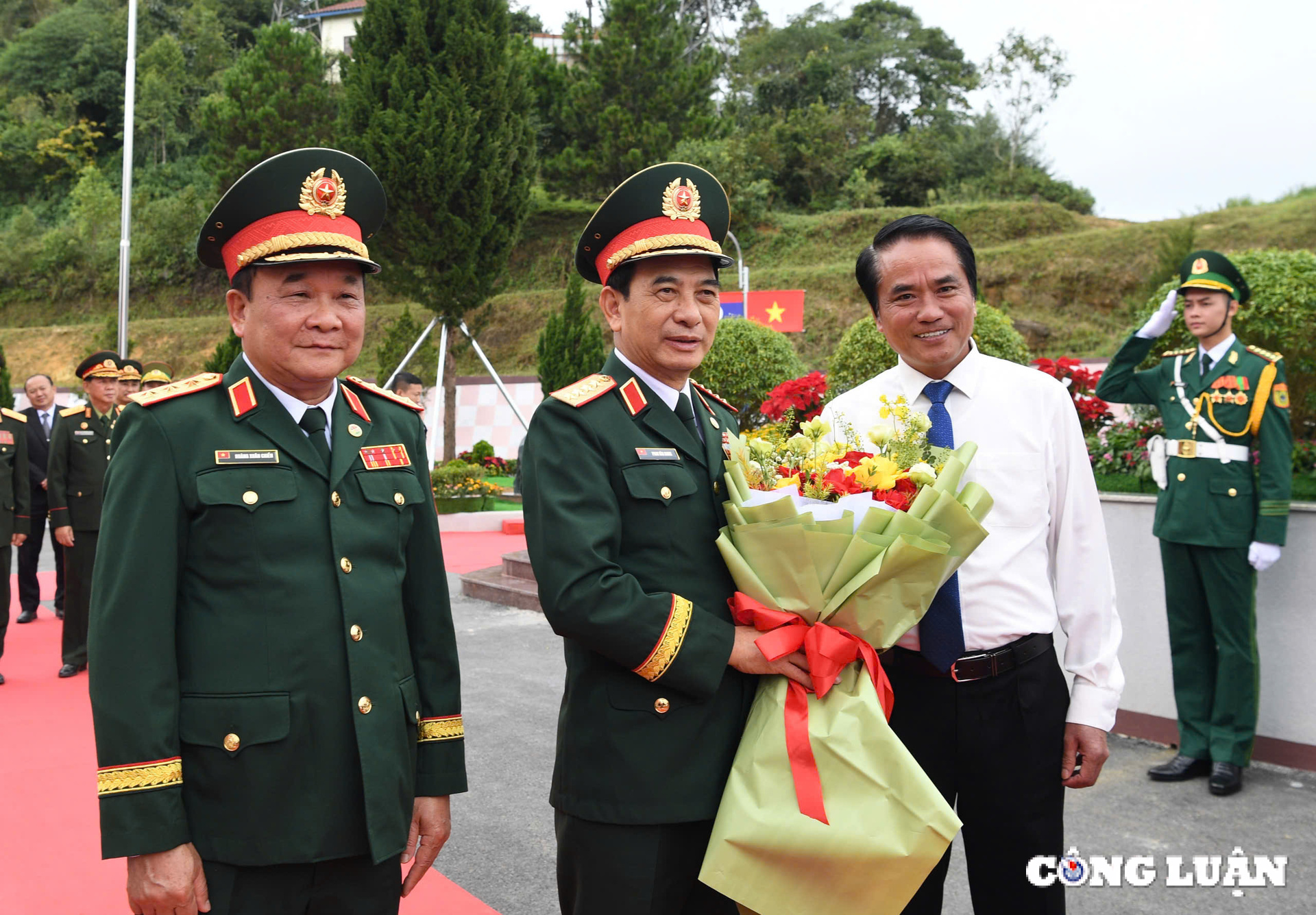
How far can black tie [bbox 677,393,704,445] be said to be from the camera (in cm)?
215

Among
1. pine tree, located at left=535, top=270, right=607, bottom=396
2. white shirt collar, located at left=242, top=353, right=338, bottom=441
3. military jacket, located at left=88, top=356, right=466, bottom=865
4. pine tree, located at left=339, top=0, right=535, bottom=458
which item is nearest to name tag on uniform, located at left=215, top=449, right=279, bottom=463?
military jacket, located at left=88, top=356, right=466, bottom=865

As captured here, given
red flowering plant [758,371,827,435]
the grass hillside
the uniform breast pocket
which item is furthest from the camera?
the grass hillside

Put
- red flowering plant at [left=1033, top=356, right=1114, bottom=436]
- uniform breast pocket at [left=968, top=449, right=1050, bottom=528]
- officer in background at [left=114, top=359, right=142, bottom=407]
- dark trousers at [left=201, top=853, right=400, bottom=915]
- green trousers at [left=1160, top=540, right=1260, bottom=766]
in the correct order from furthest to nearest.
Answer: officer in background at [left=114, top=359, right=142, bottom=407]
red flowering plant at [left=1033, top=356, right=1114, bottom=436]
green trousers at [left=1160, top=540, right=1260, bottom=766]
uniform breast pocket at [left=968, top=449, right=1050, bottom=528]
dark trousers at [left=201, top=853, right=400, bottom=915]

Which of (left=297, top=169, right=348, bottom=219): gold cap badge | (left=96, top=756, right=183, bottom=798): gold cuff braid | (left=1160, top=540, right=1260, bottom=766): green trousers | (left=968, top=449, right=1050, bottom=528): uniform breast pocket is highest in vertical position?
(left=297, top=169, right=348, bottom=219): gold cap badge

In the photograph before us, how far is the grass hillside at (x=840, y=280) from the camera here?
2336cm

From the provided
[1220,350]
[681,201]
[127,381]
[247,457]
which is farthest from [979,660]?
[127,381]

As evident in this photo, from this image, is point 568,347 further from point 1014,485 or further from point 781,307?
point 1014,485

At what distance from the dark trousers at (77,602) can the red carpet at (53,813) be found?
0.17 metres

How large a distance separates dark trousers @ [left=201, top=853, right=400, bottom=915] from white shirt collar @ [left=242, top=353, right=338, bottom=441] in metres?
0.81

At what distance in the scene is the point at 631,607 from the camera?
1.79 metres

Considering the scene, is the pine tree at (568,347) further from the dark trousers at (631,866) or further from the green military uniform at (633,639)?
the dark trousers at (631,866)

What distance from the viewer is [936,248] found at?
7.54 feet

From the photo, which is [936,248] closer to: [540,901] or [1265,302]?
[540,901]

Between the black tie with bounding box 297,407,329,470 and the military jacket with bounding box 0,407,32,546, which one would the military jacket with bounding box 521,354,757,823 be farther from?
the military jacket with bounding box 0,407,32,546
